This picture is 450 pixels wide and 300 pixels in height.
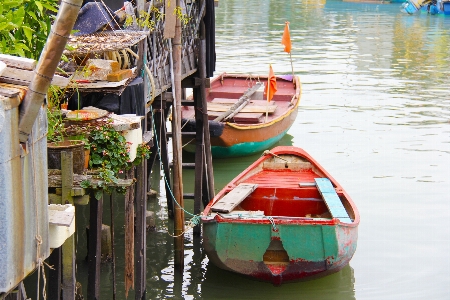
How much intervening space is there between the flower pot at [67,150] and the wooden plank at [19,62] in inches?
69.1

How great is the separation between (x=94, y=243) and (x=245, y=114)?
10.6 meters

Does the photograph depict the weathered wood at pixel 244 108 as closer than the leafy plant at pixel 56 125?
No

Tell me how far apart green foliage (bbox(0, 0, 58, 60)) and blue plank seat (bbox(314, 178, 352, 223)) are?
5.44m

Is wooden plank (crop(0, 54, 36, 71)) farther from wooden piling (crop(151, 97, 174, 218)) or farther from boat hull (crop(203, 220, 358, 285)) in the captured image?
wooden piling (crop(151, 97, 174, 218))

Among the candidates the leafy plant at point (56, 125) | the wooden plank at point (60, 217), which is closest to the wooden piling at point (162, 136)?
the leafy plant at point (56, 125)

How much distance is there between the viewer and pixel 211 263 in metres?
11.8

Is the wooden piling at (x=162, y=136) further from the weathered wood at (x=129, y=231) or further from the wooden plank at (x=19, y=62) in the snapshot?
the wooden plank at (x=19, y=62)

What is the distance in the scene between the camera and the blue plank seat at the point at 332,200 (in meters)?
11.0

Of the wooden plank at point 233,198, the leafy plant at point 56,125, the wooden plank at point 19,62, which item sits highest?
the wooden plank at point 19,62

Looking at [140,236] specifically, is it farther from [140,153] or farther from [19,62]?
[19,62]

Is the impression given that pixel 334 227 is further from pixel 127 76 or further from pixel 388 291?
pixel 127 76

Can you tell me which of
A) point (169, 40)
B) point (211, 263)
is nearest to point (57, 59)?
point (169, 40)

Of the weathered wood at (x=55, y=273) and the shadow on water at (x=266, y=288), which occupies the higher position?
the weathered wood at (x=55, y=273)

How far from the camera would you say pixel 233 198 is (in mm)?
11703
